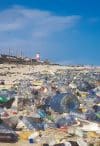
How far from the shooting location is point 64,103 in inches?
Result: 653

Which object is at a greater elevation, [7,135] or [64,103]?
[64,103]

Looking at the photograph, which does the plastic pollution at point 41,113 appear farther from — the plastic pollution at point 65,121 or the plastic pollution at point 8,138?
the plastic pollution at point 8,138

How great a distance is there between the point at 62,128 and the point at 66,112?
2.57 m

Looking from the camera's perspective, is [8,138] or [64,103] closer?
[8,138]

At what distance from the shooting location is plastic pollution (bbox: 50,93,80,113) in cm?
1630

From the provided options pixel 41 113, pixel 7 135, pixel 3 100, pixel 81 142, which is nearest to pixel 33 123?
pixel 41 113

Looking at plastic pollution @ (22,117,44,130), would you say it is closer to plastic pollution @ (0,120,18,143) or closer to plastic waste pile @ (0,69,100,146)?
plastic waste pile @ (0,69,100,146)

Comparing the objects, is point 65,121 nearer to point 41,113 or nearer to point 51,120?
point 51,120

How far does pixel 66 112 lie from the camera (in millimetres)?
16078

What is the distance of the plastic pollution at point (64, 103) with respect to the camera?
16303mm

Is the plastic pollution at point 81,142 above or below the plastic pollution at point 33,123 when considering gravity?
below

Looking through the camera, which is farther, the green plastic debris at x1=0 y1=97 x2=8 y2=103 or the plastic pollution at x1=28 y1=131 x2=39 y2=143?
the green plastic debris at x1=0 y1=97 x2=8 y2=103

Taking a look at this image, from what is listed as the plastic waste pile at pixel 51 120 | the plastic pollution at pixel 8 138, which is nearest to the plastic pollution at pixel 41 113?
the plastic waste pile at pixel 51 120

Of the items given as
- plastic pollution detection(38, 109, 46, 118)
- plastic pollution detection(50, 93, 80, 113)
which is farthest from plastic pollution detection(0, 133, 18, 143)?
plastic pollution detection(50, 93, 80, 113)
